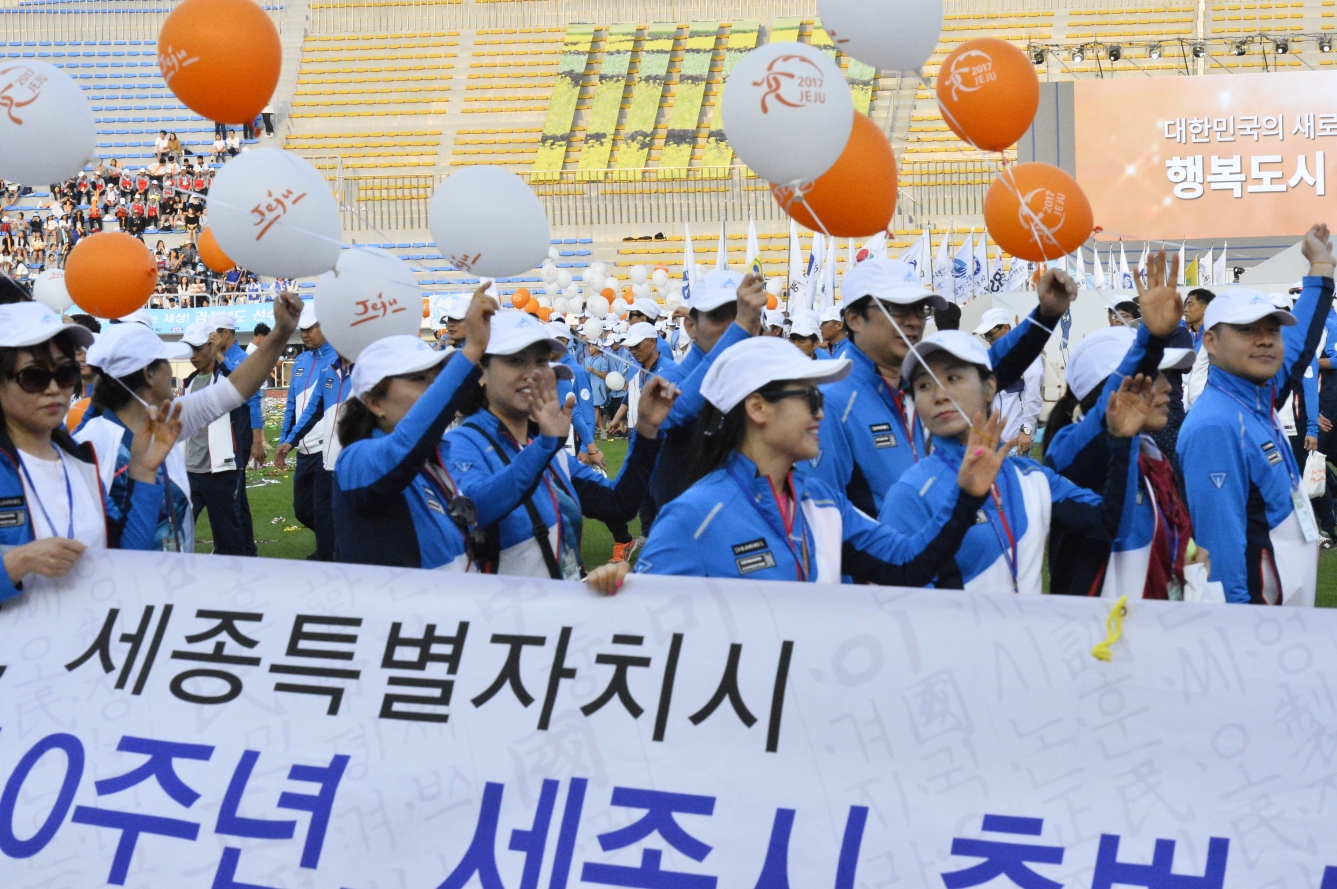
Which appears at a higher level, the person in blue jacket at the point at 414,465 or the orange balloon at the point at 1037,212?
the orange balloon at the point at 1037,212

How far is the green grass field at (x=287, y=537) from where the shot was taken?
822cm

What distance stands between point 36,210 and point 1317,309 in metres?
32.0

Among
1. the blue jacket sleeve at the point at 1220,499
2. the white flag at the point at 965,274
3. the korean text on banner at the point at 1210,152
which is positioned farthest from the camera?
the korean text on banner at the point at 1210,152

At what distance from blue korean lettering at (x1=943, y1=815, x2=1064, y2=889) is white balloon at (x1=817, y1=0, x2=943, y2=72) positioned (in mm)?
3107

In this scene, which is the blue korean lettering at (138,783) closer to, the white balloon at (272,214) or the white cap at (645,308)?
the white balloon at (272,214)

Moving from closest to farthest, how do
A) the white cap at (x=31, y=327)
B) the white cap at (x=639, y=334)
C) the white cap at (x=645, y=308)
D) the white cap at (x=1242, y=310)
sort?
the white cap at (x=31, y=327), the white cap at (x=1242, y=310), the white cap at (x=639, y=334), the white cap at (x=645, y=308)

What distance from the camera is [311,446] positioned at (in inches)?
338

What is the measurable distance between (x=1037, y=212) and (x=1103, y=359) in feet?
4.90

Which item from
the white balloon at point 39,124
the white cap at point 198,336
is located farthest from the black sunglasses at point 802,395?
the white cap at point 198,336

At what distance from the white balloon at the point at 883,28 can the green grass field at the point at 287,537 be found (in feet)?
12.0

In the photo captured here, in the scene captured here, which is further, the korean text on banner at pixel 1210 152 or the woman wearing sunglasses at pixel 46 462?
the korean text on banner at pixel 1210 152

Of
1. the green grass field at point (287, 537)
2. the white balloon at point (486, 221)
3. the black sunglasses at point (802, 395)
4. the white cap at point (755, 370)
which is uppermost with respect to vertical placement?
the white balloon at point (486, 221)

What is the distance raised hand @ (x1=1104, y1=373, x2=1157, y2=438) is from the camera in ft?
11.0

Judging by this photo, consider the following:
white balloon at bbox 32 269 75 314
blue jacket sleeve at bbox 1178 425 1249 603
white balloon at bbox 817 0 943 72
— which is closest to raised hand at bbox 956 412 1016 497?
blue jacket sleeve at bbox 1178 425 1249 603
